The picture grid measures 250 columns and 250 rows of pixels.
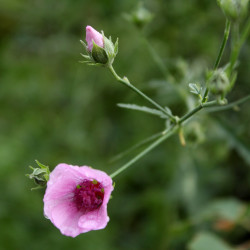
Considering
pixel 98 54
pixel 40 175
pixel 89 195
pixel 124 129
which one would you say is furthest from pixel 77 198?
pixel 124 129

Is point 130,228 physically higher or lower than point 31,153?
lower

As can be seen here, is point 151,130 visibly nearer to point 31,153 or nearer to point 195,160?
point 195,160

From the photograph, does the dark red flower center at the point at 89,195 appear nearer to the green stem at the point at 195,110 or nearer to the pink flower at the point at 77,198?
the pink flower at the point at 77,198

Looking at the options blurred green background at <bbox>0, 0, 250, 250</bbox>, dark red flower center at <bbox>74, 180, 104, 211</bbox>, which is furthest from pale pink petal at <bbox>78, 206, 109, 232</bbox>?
blurred green background at <bbox>0, 0, 250, 250</bbox>

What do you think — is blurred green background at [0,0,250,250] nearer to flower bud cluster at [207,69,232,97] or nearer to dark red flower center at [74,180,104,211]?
dark red flower center at [74,180,104,211]

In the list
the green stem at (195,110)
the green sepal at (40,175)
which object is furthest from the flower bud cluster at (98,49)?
the green sepal at (40,175)

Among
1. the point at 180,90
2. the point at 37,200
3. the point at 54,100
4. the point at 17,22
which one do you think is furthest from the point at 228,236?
the point at 17,22

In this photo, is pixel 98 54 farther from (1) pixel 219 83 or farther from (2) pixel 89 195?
(2) pixel 89 195
